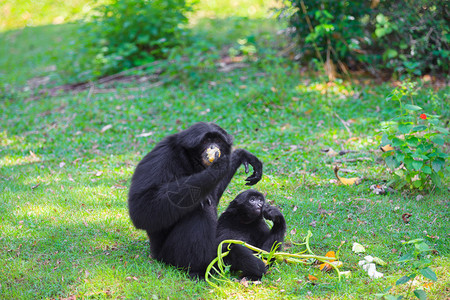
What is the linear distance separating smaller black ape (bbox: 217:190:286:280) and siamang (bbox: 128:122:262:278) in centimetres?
38

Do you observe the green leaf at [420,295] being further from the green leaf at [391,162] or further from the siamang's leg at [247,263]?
the green leaf at [391,162]

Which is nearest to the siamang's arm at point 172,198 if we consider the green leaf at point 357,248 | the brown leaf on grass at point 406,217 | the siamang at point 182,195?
the siamang at point 182,195

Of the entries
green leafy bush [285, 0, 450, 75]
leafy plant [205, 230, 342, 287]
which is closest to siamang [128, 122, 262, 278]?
leafy plant [205, 230, 342, 287]

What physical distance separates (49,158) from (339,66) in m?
7.31

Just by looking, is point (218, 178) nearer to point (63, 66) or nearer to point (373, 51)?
point (373, 51)

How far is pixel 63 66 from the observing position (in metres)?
14.7

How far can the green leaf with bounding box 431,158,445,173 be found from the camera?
5.82m

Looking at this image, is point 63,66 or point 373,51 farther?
point 63,66

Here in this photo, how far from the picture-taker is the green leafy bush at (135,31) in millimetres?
12898

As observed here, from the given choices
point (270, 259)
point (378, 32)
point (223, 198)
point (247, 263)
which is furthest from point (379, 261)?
point (378, 32)

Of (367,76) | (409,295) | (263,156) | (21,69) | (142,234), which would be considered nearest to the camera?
(409,295)

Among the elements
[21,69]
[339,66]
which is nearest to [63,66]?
[21,69]

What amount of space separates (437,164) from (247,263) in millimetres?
3032

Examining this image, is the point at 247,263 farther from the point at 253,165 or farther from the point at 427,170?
the point at 427,170
